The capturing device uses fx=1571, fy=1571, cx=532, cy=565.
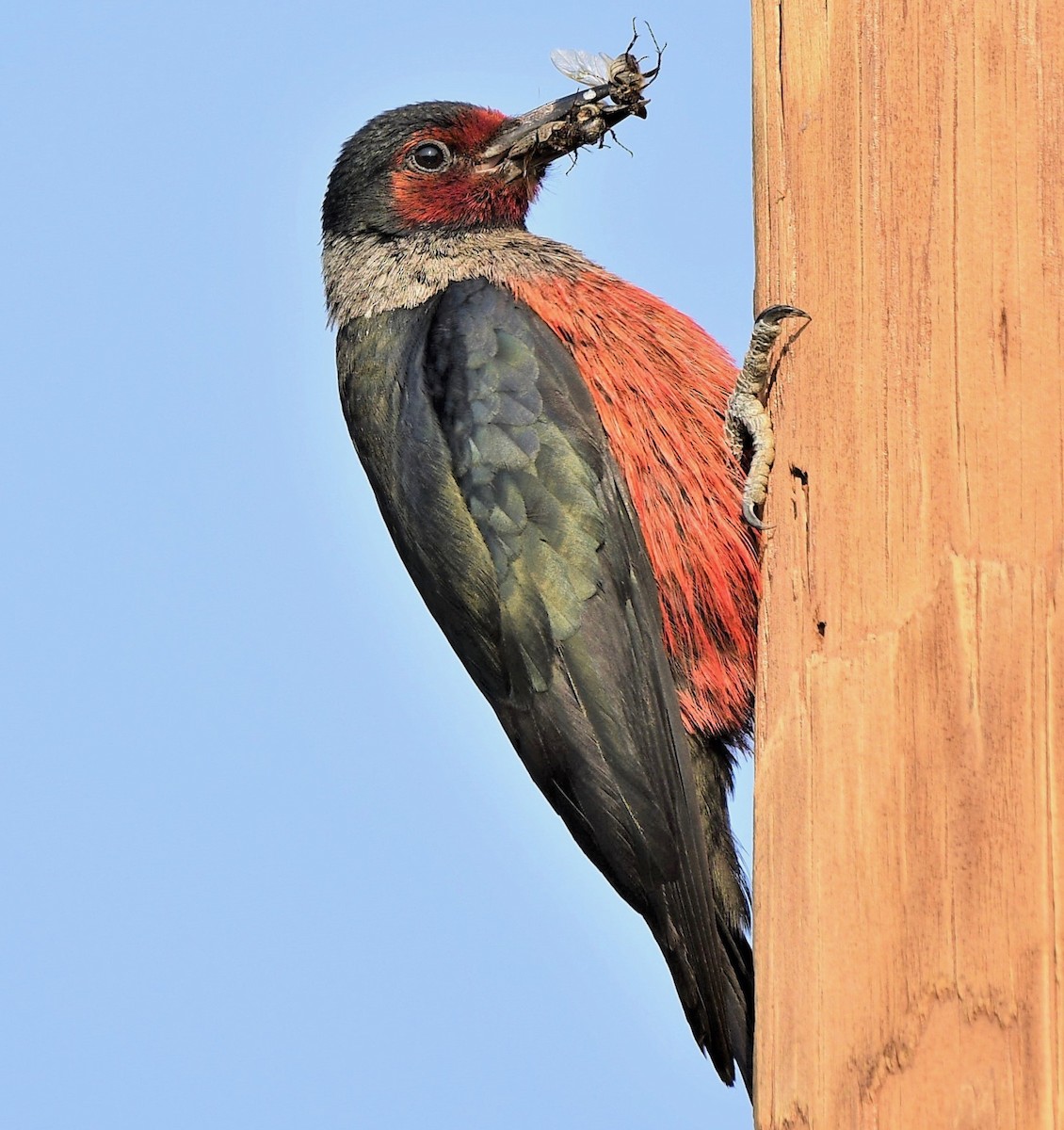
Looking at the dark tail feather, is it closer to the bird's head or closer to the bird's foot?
the bird's foot

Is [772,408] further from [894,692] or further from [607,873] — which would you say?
[607,873]

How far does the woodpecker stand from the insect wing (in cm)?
67

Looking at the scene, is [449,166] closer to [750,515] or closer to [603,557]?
[603,557]

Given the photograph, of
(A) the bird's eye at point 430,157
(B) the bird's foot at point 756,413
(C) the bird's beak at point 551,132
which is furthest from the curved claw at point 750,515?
(A) the bird's eye at point 430,157

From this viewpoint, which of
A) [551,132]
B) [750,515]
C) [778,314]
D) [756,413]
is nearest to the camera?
[778,314]

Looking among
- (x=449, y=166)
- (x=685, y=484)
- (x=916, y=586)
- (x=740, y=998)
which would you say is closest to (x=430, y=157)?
(x=449, y=166)

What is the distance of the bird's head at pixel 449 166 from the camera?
5.12 m

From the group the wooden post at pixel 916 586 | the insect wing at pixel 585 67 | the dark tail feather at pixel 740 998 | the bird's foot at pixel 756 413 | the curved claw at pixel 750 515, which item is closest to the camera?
the wooden post at pixel 916 586

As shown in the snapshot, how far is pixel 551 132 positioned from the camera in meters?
5.10

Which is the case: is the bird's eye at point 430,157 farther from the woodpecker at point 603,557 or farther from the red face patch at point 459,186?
the woodpecker at point 603,557

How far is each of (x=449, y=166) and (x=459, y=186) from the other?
0.08 meters

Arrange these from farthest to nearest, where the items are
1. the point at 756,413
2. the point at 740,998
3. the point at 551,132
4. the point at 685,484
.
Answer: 1. the point at 551,132
2. the point at 685,484
3. the point at 740,998
4. the point at 756,413

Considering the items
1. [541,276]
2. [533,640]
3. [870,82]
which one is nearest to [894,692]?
[870,82]

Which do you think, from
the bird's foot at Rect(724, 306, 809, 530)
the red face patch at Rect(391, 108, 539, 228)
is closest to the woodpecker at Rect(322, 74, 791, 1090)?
the bird's foot at Rect(724, 306, 809, 530)
